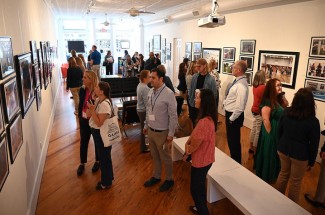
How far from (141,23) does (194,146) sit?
45.3 ft

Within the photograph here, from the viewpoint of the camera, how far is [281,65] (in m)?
5.27

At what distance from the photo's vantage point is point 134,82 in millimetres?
7820

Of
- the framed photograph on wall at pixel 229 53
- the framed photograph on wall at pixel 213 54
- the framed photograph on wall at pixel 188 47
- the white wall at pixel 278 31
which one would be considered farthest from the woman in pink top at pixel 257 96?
the framed photograph on wall at pixel 188 47

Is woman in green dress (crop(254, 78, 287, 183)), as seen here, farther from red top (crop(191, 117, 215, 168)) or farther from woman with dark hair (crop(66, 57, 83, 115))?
woman with dark hair (crop(66, 57, 83, 115))

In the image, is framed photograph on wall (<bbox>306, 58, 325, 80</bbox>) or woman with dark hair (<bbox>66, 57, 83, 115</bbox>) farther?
woman with dark hair (<bbox>66, 57, 83, 115</bbox>)

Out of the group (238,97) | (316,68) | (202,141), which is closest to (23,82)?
(202,141)

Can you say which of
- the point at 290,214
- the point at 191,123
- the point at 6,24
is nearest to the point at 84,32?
the point at 191,123

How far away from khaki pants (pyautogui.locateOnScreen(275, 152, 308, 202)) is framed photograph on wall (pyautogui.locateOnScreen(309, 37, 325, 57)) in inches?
95.4

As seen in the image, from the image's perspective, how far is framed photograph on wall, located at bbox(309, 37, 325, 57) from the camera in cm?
435

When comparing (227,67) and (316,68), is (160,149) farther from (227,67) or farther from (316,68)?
(227,67)

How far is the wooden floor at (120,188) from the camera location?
3.28m

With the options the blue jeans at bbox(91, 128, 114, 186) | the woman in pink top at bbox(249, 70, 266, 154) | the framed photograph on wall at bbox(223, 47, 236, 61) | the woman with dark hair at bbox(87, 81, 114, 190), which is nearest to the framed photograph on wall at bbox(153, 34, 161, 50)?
the framed photograph on wall at bbox(223, 47, 236, 61)

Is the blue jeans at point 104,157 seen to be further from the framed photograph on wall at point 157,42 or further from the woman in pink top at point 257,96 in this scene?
the framed photograph on wall at point 157,42

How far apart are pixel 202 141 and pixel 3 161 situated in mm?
1769
